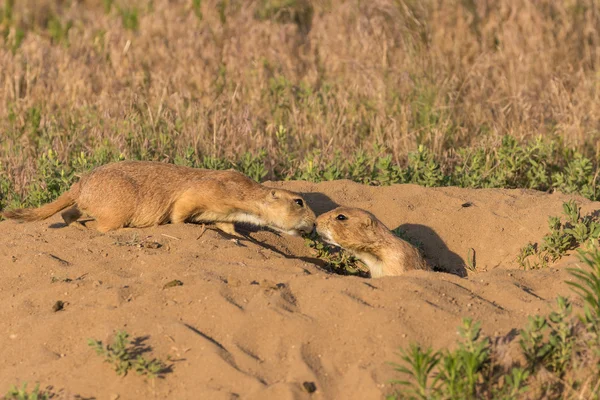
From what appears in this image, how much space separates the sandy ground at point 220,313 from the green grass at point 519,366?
19 centimetres

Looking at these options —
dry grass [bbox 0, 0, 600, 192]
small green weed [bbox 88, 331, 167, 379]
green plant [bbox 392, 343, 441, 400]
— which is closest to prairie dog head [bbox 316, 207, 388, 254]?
dry grass [bbox 0, 0, 600, 192]

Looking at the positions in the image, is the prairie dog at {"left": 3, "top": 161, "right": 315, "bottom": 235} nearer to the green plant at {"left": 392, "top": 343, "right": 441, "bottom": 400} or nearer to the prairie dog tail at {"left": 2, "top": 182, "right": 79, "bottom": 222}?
the prairie dog tail at {"left": 2, "top": 182, "right": 79, "bottom": 222}

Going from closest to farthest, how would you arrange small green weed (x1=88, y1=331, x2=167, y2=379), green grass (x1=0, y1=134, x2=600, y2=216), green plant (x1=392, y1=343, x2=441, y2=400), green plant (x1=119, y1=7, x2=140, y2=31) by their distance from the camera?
green plant (x1=392, y1=343, x2=441, y2=400)
small green weed (x1=88, y1=331, x2=167, y2=379)
green grass (x1=0, y1=134, x2=600, y2=216)
green plant (x1=119, y1=7, x2=140, y2=31)

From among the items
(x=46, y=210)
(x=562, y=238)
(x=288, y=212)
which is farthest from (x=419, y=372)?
(x=46, y=210)

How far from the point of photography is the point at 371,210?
707cm

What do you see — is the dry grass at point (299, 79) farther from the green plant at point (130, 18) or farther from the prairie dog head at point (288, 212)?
the prairie dog head at point (288, 212)

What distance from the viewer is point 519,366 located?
4.12 metres

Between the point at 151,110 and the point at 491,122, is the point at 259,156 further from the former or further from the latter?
the point at 491,122

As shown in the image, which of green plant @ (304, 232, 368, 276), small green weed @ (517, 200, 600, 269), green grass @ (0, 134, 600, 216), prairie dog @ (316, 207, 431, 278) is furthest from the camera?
green grass @ (0, 134, 600, 216)

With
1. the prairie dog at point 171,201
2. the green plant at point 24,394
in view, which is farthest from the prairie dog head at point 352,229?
the green plant at point 24,394

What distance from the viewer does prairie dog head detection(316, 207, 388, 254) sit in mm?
6379

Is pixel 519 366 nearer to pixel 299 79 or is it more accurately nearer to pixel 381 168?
pixel 381 168

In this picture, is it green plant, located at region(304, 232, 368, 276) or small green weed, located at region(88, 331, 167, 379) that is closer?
small green weed, located at region(88, 331, 167, 379)

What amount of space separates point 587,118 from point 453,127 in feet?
4.50
